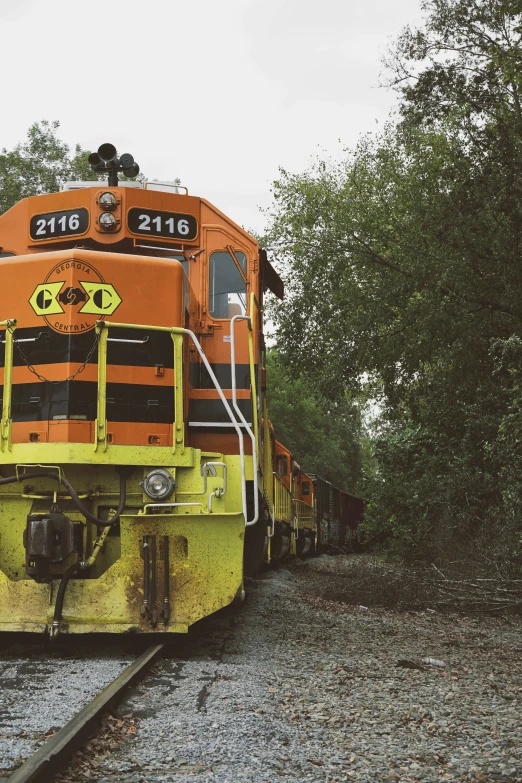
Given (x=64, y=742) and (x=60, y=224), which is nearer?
(x=64, y=742)

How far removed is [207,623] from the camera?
822 cm

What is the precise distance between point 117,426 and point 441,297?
8733mm

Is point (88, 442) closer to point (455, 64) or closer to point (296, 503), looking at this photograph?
point (455, 64)

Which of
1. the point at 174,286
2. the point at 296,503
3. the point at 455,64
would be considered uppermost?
the point at 455,64

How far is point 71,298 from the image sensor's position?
21.5 ft

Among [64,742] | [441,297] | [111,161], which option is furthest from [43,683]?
[441,297]

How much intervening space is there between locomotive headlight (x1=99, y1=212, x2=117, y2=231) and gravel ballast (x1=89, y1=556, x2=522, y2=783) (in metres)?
3.56

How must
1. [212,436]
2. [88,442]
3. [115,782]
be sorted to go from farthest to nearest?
[212,436], [88,442], [115,782]

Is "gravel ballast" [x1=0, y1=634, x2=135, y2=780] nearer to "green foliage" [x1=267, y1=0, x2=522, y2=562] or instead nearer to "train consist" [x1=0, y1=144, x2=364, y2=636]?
"train consist" [x1=0, y1=144, x2=364, y2=636]

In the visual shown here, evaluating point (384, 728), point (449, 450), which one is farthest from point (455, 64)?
point (384, 728)

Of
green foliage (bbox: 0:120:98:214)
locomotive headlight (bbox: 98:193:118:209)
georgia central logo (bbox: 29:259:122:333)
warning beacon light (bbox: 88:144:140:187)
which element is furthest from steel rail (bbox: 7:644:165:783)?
green foliage (bbox: 0:120:98:214)

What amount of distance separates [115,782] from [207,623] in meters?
4.96

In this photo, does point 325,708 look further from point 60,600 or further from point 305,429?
point 305,429

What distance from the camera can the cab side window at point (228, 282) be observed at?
7441 mm
